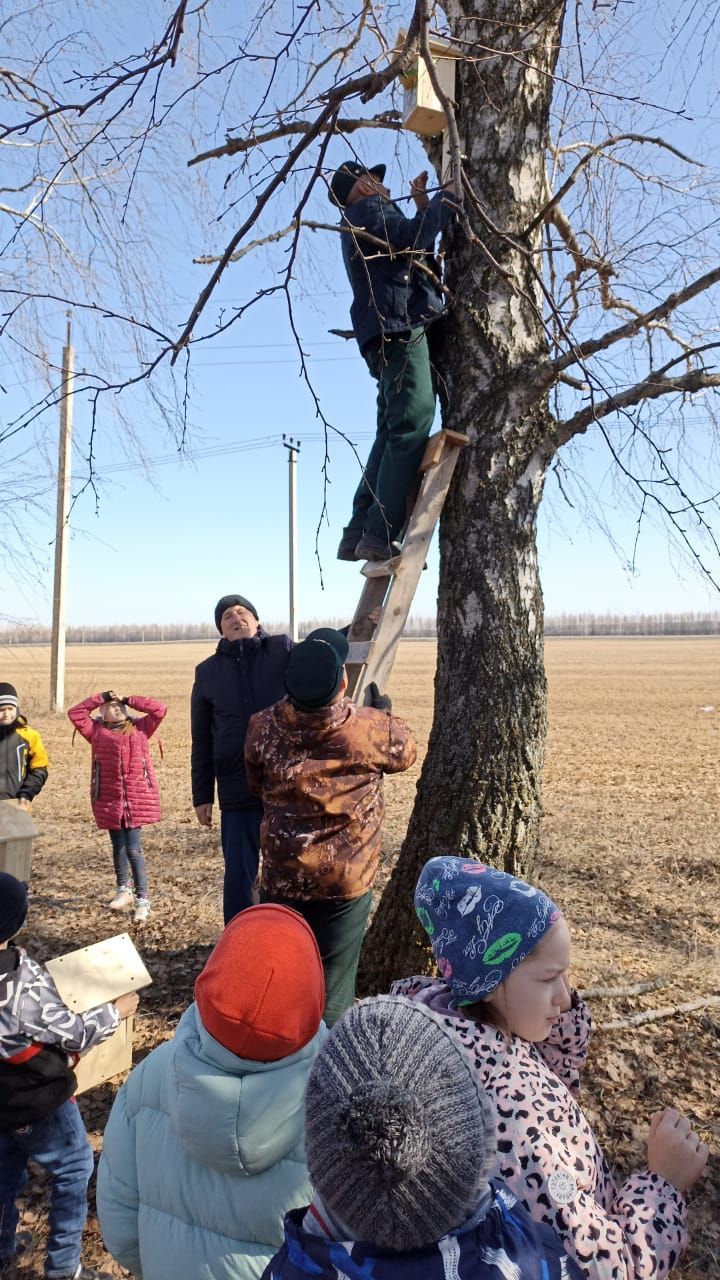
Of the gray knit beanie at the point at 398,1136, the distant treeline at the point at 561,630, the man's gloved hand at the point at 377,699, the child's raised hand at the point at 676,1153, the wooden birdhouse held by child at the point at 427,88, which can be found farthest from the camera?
the distant treeline at the point at 561,630

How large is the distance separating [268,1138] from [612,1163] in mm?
2024

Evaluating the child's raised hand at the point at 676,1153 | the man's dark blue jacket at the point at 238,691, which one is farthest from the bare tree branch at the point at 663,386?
the child's raised hand at the point at 676,1153

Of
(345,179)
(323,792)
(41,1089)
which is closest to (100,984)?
(41,1089)

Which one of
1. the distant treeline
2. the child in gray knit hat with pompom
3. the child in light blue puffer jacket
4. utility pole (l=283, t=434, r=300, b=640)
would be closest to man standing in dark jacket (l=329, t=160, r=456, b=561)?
the child in light blue puffer jacket

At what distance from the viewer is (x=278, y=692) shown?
4047 mm

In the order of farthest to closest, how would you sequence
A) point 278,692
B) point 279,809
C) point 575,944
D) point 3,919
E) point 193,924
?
1. point 193,924
2. point 575,944
3. point 278,692
4. point 279,809
5. point 3,919

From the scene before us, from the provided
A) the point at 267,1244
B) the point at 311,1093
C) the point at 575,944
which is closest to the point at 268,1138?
the point at 267,1244

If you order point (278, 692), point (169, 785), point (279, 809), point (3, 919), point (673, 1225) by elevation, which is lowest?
point (169, 785)

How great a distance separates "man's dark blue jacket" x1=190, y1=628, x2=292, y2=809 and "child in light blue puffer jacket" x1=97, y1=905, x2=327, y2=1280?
235cm

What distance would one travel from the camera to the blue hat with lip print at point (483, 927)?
5.40 feet

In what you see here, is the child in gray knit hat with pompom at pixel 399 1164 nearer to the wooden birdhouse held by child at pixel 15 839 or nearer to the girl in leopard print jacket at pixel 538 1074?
the girl in leopard print jacket at pixel 538 1074

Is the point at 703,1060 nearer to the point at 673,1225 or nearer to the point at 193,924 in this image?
the point at 673,1225

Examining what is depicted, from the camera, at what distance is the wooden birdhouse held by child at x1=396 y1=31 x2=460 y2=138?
3.47 meters

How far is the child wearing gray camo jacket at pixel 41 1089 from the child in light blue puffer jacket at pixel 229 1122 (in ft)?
2.22
